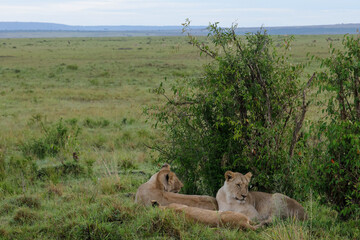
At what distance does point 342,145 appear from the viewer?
552cm

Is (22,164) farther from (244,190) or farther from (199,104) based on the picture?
(244,190)

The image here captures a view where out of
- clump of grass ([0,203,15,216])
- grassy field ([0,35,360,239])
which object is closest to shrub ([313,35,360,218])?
grassy field ([0,35,360,239])

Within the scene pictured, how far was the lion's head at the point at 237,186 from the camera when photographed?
5.76 meters

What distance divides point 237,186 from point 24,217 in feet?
9.63

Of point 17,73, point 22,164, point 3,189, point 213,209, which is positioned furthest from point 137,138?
point 17,73

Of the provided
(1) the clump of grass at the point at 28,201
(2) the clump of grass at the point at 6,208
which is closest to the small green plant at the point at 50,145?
(1) the clump of grass at the point at 28,201

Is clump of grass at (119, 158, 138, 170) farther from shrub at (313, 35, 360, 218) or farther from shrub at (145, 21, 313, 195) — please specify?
shrub at (313, 35, 360, 218)

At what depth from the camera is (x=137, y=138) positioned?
12.4m

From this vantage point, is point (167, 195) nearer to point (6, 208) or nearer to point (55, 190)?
point (55, 190)

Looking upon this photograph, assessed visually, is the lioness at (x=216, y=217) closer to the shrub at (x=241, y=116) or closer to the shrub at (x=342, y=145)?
the shrub at (x=342, y=145)

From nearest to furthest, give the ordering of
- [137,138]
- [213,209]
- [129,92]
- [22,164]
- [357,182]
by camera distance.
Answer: [357,182] → [213,209] → [22,164] → [137,138] → [129,92]

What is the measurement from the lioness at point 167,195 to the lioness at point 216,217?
364 mm

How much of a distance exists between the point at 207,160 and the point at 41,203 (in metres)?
2.61

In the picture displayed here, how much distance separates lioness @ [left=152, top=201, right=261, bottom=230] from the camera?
17.5 feet
